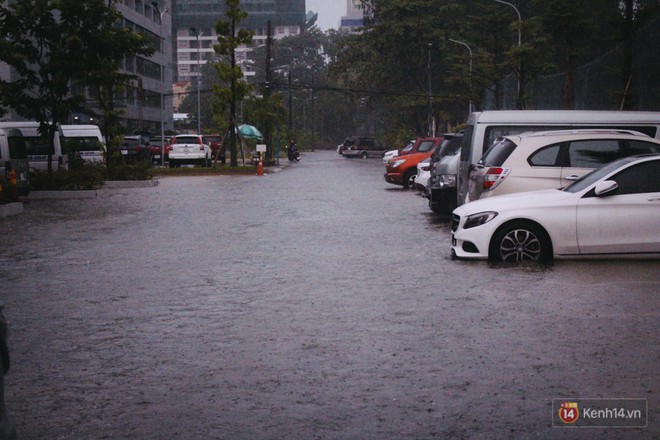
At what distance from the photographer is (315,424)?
19.8ft

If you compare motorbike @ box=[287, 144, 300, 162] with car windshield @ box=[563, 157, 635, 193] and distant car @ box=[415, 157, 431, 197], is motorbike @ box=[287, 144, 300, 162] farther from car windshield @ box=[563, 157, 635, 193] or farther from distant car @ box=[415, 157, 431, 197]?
car windshield @ box=[563, 157, 635, 193]

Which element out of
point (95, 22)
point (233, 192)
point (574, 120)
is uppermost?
point (95, 22)

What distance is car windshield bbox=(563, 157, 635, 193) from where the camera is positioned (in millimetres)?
13250

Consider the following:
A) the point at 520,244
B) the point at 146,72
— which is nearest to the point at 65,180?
the point at 520,244

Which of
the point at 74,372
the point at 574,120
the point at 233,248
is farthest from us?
the point at 574,120

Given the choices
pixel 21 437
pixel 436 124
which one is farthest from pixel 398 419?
pixel 436 124

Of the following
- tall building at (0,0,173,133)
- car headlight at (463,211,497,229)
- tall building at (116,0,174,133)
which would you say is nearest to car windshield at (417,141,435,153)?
car headlight at (463,211,497,229)

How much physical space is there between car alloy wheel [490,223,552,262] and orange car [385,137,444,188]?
19.6m

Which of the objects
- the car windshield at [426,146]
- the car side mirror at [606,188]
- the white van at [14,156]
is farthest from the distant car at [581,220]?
the car windshield at [426,146]

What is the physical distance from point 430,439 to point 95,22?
29.7 metres

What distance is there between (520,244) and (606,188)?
1.33 m

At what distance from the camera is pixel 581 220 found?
42.4 feet

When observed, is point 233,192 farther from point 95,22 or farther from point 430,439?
point 430,439

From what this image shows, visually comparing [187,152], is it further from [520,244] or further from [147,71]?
[147,71]
